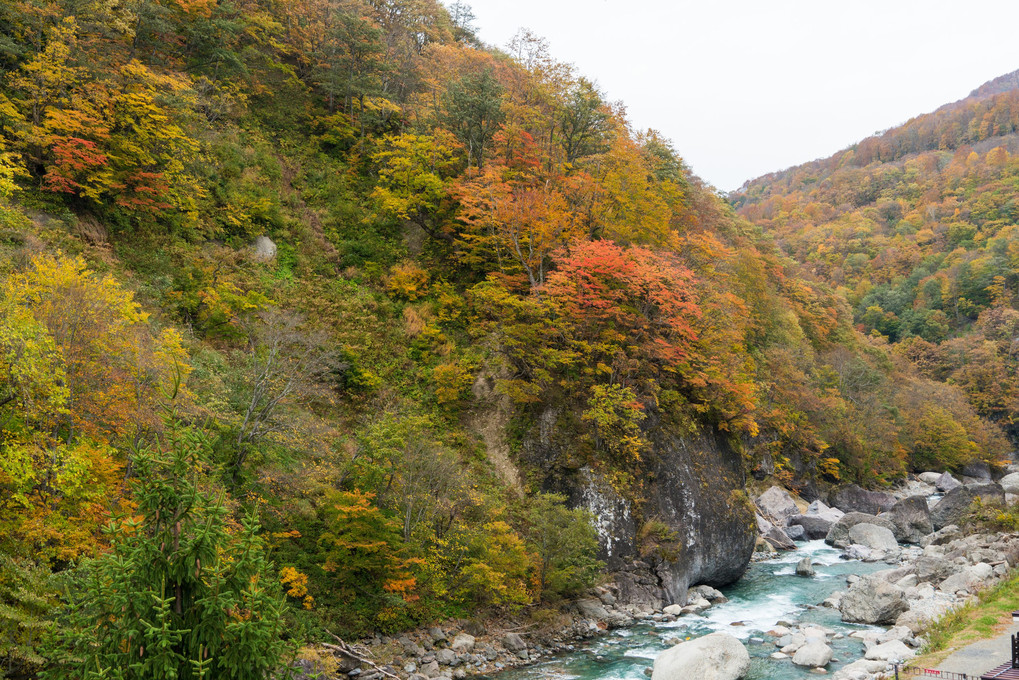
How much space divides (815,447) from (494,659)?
32.5 meters

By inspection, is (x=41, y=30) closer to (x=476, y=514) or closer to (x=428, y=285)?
(x=428, y=285)

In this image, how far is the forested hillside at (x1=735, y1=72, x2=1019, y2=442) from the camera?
62.2m

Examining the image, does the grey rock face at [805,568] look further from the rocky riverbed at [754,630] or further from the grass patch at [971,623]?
the grass patch at [971,623]

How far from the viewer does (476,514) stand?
17.6m

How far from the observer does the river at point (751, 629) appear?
14.8 m

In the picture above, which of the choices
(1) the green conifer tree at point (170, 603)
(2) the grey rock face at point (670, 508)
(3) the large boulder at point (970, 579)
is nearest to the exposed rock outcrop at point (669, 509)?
(2) the grey rock face at point (670, 508)

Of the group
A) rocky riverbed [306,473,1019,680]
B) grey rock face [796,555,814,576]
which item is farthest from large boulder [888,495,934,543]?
grey rock face [796,555,814,576]

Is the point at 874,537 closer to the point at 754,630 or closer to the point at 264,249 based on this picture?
the point at 754,630

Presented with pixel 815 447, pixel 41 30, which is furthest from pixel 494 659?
pixel 815 447

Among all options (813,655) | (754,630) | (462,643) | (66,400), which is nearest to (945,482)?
(754,630)

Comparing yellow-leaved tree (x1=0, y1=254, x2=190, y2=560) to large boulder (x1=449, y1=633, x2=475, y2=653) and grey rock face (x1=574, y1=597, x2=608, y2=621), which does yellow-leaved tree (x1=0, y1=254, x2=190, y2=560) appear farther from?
grey rock face (x1=574, y1=597, x2=608, y2=621)

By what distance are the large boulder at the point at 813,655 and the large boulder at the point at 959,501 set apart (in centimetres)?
2040

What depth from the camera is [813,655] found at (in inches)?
600

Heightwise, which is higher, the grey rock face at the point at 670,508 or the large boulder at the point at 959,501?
the grey rock face at the point at 670,508
